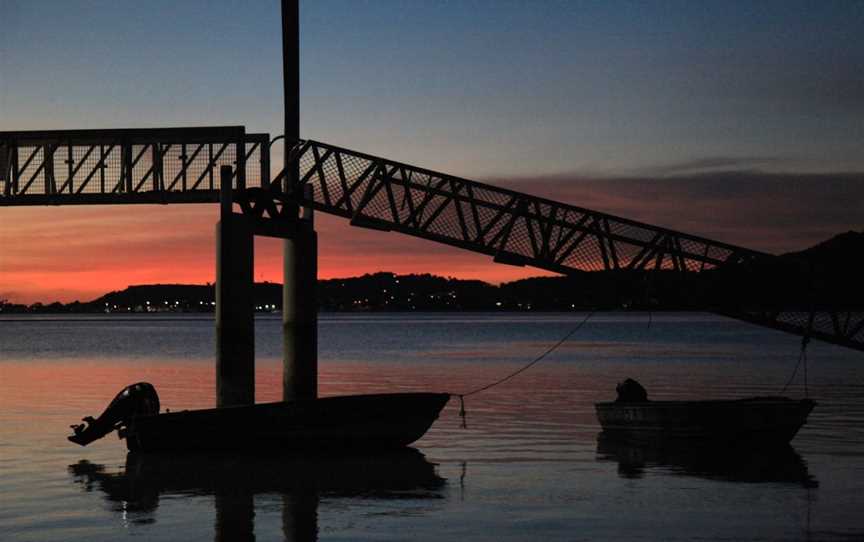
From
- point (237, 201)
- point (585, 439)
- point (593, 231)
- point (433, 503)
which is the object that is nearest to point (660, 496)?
point (433, 503)

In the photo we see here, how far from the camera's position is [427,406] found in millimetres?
33594

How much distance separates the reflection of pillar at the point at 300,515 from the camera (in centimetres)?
2139

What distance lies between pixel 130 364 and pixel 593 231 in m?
58.8

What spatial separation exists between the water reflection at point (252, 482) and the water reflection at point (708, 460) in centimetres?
491

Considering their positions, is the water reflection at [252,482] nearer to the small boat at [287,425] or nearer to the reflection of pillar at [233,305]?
the small boat at [287,425]

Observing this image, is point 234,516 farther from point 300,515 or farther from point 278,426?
point 278,426

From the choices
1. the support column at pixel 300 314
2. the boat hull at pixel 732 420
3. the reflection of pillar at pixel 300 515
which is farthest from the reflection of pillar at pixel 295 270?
the reflection of pillar at pixel 300 515

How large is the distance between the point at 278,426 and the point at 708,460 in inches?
413

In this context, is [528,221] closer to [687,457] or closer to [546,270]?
[546,270]

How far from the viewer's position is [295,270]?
139 ft

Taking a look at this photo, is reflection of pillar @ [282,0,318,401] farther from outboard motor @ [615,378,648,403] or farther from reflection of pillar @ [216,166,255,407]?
outboard motor @ [615,378,648,403]

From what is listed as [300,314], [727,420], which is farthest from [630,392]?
[300,314]

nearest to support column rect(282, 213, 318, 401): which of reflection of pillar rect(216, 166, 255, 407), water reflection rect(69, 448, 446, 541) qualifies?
reflection of pillar rect(216, 166, 255, 407)

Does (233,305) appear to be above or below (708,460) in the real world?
above
